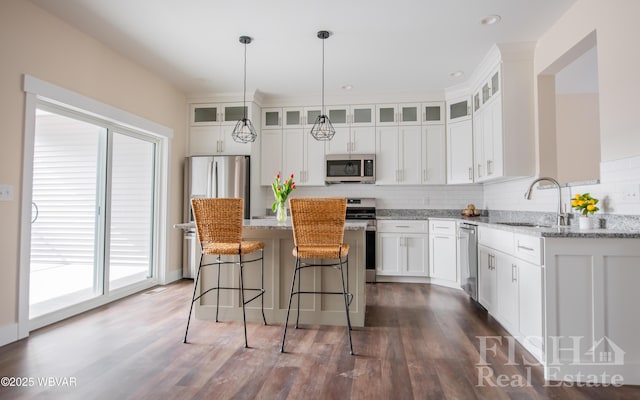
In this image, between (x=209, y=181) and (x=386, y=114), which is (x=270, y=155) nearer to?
(x=209, y=181)

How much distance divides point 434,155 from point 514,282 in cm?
275

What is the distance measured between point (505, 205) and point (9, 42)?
510 centimetres

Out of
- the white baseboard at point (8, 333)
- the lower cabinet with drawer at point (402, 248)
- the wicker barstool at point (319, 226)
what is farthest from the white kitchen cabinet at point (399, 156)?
the white baseboard at point (8, 333)

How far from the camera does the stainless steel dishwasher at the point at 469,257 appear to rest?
144 inches

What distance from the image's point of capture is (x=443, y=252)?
15.3ft

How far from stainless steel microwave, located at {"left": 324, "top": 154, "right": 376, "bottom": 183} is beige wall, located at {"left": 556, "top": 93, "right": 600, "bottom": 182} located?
252 cm

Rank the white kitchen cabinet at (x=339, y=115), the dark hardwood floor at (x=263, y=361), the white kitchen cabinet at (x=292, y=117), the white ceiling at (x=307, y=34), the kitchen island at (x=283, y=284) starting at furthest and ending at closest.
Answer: the white kitchen cabinet at (x=292, y=117)
the white kitchen cabinet at (x=339, y=115)
the kitchen island at (x=283, y=284)
the white ceiling at (x=307, y=34)
the dark hardwood floor at (x=263, y=361)

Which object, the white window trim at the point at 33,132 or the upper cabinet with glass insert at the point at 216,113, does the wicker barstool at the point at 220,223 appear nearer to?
the white window trim at the point at 33,132

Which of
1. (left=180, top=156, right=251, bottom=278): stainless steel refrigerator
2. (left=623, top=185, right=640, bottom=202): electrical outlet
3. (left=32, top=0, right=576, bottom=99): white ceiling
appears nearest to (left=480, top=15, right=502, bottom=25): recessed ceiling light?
(left=32, top=0, right=576, bottom=99): white ceiling

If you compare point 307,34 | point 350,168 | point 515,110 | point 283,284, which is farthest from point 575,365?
point 350,168

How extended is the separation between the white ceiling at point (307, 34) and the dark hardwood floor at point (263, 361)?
2711mm

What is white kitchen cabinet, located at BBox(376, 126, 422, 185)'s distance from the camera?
204 inches

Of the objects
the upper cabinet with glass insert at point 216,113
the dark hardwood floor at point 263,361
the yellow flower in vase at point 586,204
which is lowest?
the dark hardwood floor at point 263,361

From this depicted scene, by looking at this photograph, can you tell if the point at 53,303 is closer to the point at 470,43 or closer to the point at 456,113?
the point at 470,43
